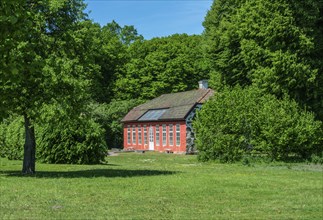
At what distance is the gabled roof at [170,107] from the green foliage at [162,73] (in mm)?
9993

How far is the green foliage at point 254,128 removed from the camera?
29.6 meters

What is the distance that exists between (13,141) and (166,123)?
20150 millimetres

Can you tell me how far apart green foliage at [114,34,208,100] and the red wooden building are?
9.99 metres

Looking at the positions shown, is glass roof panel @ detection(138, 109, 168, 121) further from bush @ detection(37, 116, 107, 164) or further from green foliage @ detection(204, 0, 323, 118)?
bush @ detection(37, 116, 107, 164)

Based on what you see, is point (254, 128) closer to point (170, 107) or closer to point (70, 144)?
point (70, 144)

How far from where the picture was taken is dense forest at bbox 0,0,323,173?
1961 centimetres

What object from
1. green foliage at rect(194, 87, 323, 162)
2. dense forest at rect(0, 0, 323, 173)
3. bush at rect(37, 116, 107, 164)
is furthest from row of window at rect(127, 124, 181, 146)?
bush at rect(37, 116, 107, 164)

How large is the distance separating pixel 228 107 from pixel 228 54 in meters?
8.20

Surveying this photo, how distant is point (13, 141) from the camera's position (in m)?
36.9

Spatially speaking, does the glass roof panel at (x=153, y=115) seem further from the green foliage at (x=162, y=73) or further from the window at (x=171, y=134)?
the green foliage at (x=162, y=73)

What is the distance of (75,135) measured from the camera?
30531mm

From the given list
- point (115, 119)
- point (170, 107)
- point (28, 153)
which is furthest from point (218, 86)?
point (115, 119)

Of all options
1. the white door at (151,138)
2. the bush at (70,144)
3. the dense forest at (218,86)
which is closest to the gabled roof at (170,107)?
the white door at (151,138)

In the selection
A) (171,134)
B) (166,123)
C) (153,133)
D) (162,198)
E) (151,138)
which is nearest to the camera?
(162,198)
